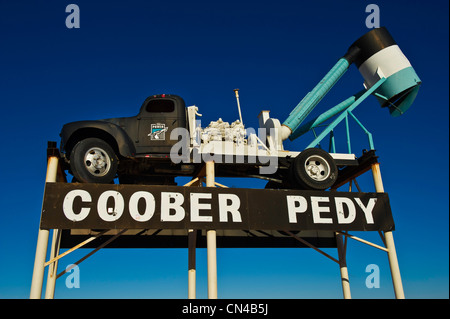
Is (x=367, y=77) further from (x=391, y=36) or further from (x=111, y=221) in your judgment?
(x=111, y=221)

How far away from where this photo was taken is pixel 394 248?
1156 cm

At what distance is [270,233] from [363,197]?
15.5 ft

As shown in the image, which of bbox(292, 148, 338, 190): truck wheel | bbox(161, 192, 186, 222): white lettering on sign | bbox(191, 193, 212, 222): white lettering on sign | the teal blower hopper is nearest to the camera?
bbox(161, 192, 186, 222): white lettering on sign

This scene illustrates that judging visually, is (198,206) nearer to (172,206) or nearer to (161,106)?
(172,206)

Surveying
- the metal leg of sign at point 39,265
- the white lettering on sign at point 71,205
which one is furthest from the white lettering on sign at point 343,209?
the metal leg of sign at point 39,265

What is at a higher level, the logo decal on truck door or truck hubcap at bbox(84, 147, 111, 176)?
the logo decal on truck door

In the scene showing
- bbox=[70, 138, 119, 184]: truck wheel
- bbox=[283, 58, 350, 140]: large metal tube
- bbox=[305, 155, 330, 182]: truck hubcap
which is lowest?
bbox=[70, 138, 119, 184]: truck wheel

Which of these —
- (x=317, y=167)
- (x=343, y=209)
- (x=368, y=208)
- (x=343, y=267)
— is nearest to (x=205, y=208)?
(x=317, y=167)

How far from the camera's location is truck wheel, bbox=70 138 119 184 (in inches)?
403

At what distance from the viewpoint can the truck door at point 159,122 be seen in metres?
11.1

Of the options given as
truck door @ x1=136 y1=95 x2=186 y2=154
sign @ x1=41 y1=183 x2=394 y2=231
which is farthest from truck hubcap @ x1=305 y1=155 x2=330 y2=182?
truck door @ x1=136 y1=95 x2=186 y2=154

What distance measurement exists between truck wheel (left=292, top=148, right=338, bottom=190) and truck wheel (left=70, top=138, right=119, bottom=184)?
16.8ft

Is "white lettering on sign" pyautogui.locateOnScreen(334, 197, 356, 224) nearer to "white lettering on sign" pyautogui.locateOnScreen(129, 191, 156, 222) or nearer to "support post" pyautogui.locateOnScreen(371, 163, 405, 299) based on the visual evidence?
"support post" pyautogui.locateOnScreen(371, 163, 405, 299)

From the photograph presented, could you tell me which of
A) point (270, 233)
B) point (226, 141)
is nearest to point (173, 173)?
point (226, 141)
